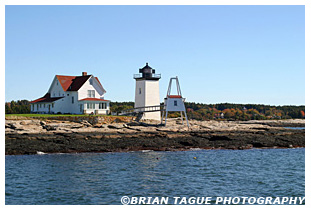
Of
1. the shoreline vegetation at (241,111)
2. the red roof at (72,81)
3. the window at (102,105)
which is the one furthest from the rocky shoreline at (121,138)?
the shoreline vegetation at (241,111)

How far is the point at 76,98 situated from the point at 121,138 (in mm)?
20399

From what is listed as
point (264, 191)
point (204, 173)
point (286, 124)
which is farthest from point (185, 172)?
point (286, 124)

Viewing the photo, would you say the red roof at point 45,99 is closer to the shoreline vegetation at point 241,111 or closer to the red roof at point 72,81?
the red roof at point 72,81

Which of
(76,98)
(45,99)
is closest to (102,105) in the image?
(76,98)

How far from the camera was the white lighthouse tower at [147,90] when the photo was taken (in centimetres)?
5019

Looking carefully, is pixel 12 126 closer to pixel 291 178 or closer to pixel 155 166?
pixel 155 166

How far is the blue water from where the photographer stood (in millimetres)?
20172

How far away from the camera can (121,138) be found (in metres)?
37.2

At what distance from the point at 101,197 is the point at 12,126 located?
70.7 ft

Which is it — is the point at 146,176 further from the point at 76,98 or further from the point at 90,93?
the point at 90,93

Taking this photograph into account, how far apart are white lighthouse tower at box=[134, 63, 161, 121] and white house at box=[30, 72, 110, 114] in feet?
24.3

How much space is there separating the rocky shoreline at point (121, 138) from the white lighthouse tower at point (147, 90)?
279 inches

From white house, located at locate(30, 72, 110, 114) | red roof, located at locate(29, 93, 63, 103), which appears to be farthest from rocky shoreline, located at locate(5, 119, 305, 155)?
red roof, located at locate(29, 93, 63, 103)

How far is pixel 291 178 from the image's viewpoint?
24797mm
